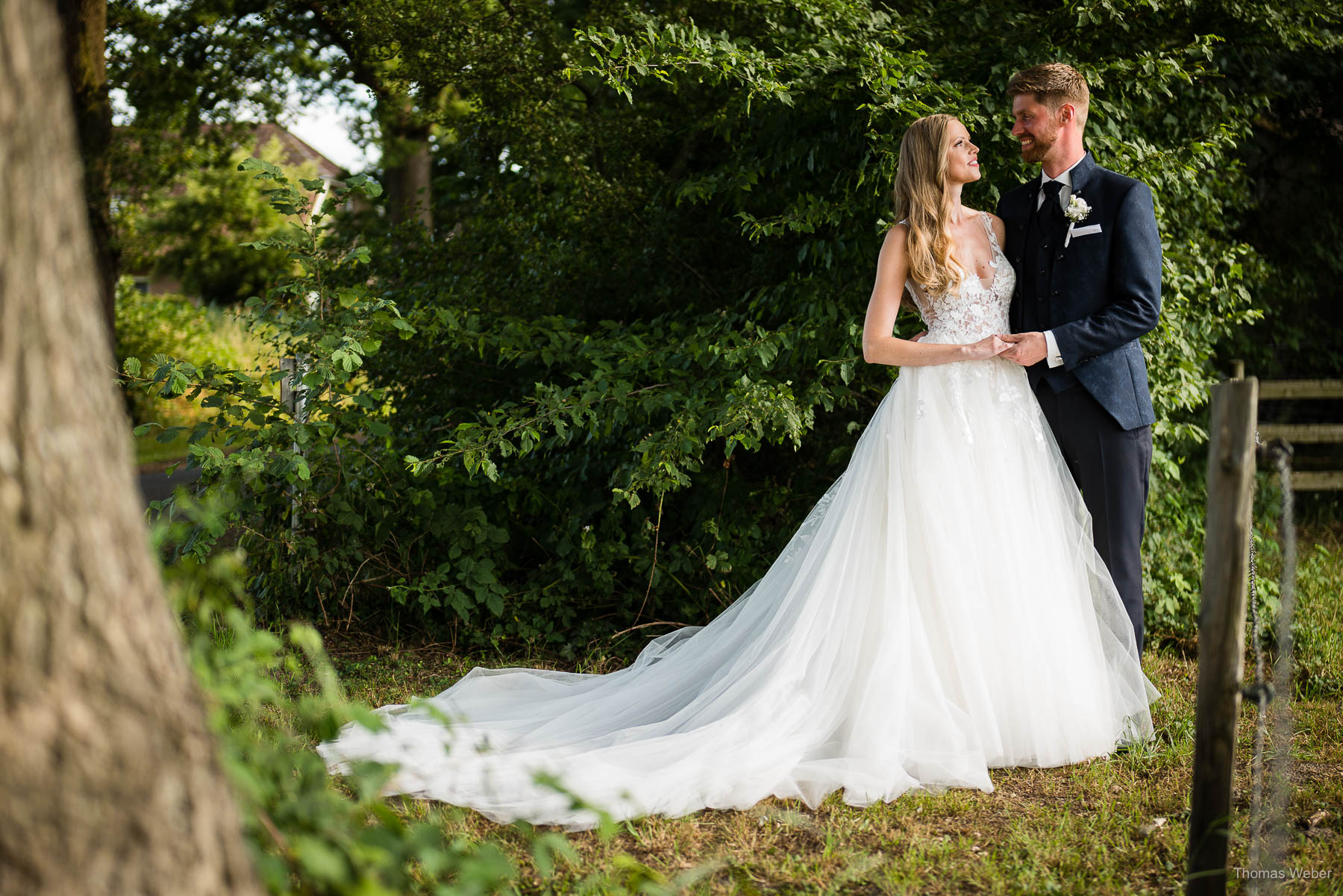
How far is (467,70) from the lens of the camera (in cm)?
568

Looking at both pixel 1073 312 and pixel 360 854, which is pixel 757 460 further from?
pixel 360 854

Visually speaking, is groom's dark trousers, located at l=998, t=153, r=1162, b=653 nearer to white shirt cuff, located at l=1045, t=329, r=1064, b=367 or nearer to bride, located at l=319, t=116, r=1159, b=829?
white shirt cuff, located at l=1045, t=329, r=1064, b=367

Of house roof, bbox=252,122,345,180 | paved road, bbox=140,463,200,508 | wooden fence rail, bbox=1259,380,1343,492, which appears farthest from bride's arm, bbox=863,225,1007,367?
house roof, bbox=252,122,345,180

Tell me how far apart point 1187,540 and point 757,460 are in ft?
7.49

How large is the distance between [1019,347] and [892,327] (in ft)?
1.49

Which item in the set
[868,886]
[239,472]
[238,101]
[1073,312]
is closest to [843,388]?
[1073,312]

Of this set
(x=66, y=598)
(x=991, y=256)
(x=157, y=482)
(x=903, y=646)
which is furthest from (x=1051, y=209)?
(x=157, y=482)

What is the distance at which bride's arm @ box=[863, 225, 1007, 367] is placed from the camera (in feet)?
12.3

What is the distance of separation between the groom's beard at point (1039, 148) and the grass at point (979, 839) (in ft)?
7.12

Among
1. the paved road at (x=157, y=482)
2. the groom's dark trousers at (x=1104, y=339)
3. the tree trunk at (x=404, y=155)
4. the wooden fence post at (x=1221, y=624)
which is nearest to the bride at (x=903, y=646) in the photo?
the groom's dark trousers at (x=1104, y=339)

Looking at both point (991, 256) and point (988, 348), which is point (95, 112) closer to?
point (991, 256)

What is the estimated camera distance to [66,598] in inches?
54.3

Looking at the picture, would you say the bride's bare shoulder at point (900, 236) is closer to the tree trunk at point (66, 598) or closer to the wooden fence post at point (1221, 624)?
the wooden fence post at point (1221, 624)

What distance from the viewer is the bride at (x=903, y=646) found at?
3.16m
